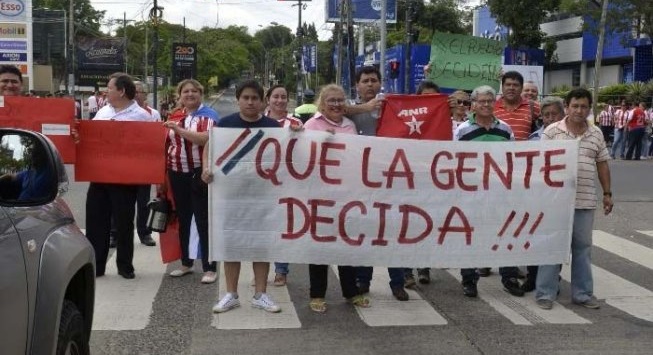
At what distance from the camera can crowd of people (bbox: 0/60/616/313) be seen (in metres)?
5.82

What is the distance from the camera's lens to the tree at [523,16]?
4822 centimetres

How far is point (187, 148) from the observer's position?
22.1 ft

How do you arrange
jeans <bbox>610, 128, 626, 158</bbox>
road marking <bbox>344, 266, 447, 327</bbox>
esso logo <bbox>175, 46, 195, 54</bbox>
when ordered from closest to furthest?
road marking <bbox>344, 266, 447, 327</bbox>, jeans <bbox>610, 128, 626, 158</bbox>, esso logo <bbox>175, 46, 195, 54</bbox>

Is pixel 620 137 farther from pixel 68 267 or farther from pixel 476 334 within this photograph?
pixel 68 267

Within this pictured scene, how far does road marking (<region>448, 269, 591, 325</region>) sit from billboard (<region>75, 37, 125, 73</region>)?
72493 mm

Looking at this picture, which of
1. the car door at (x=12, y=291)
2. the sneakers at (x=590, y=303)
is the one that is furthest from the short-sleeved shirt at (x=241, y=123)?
the car door at (x=12, y=291)

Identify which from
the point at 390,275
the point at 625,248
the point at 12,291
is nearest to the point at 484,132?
the point at 390,275

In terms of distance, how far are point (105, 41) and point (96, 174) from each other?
7340 centimetres

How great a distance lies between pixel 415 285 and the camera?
267 inches

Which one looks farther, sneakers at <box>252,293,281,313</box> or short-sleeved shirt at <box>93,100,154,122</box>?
short-sleeved shirt at <box>93,100,154,122</box>

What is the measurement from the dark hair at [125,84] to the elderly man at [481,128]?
307 centimetres

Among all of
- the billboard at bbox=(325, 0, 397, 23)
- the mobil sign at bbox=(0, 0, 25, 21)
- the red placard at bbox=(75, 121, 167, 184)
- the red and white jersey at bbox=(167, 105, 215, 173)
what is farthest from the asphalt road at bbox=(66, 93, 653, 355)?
the billboard at bbox=(325, 0, 397, 23)

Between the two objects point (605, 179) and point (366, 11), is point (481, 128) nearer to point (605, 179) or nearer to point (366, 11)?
point (605, 179)

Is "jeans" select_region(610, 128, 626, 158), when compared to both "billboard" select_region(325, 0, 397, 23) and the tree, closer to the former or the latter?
the tree
